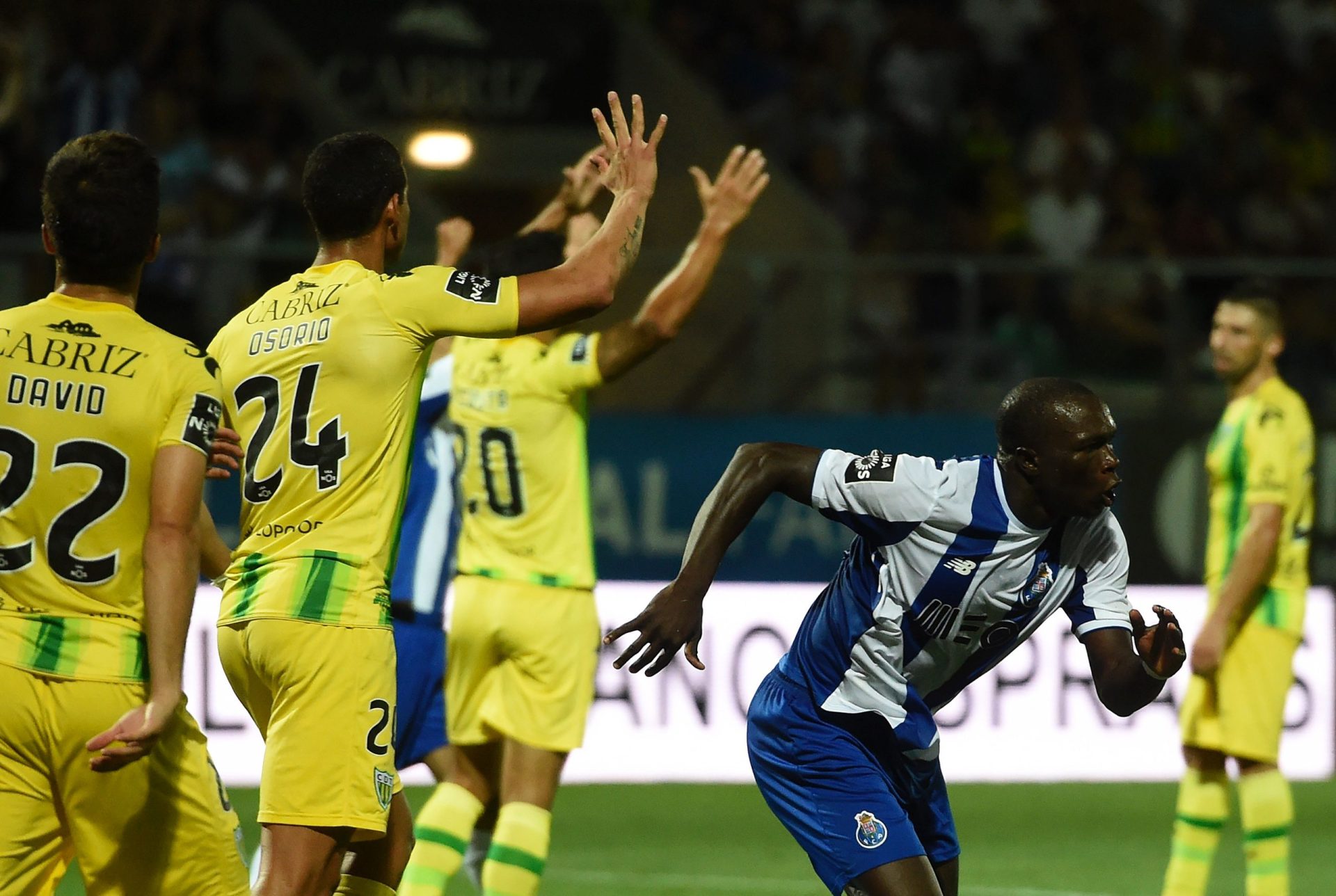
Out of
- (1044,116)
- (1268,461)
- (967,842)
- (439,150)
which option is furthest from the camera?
(1044,116)

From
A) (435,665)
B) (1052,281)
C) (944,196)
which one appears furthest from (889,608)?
(944,196)

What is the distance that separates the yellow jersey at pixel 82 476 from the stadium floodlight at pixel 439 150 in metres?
11.1

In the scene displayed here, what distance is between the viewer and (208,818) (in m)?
3.79

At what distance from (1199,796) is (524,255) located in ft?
9.89

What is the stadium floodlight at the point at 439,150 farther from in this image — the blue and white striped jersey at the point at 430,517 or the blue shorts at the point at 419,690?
the blue shorts at the point at 419,690

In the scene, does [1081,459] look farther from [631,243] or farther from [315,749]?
[315,749]

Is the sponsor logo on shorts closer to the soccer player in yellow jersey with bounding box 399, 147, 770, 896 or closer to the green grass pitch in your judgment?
the soccer player in yellow jersey with bounding box 399, 147, 770, 896

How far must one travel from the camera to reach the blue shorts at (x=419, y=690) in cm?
652

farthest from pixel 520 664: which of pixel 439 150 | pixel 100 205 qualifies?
pixel 439 150

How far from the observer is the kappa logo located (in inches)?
144

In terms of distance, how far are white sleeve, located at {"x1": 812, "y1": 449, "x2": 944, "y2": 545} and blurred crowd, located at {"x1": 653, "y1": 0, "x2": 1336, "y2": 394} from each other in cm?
962

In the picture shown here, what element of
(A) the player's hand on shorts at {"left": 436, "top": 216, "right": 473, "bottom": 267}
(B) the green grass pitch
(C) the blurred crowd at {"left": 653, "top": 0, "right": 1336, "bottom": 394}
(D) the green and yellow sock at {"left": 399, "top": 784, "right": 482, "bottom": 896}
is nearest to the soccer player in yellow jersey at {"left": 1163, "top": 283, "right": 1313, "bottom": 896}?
(B) the green grass pitch

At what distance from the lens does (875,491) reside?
14.4 feet

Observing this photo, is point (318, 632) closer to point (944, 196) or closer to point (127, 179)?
point (127, 179)
